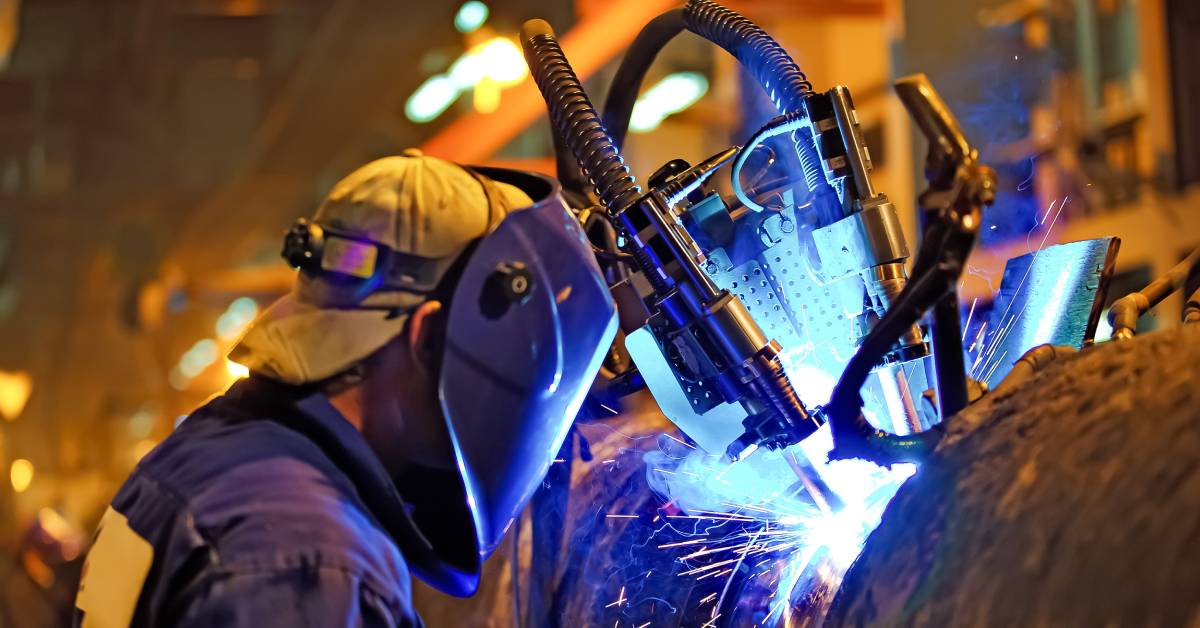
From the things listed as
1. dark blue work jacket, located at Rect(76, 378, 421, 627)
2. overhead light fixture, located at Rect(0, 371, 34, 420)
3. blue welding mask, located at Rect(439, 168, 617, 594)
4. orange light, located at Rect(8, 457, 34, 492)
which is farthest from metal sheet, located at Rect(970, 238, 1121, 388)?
orange light, located at Rect(8, 457, 34, 492)

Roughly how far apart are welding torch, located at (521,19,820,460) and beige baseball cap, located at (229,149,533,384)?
16 centimetres

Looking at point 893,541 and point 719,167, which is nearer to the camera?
point 893,541

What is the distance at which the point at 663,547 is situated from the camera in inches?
57.4

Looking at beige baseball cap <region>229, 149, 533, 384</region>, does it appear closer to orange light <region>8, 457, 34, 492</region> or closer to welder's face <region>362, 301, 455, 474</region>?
welder's face <region>362, 301, 455, 474</region>

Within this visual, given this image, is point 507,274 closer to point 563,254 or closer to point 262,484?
point 563,254

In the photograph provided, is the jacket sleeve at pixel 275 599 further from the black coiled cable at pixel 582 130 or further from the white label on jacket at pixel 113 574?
the black coiled cable at pixel 582 130

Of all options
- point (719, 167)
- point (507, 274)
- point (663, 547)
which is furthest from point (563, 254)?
point (663, 547)

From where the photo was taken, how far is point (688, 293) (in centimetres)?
132

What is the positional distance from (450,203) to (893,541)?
0.58m

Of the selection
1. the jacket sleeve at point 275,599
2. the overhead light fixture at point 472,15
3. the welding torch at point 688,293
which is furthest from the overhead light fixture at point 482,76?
the jacket sleeve at point 275,599

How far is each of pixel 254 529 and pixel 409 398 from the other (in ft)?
0.88

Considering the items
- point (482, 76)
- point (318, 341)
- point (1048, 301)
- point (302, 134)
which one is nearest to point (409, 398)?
point (318, 341)

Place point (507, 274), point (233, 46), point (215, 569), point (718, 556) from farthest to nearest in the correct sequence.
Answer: point (233, 46) → point (718, 556) → point (507, 274) → point (215, 569)

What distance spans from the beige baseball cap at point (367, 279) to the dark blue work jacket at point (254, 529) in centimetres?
4
